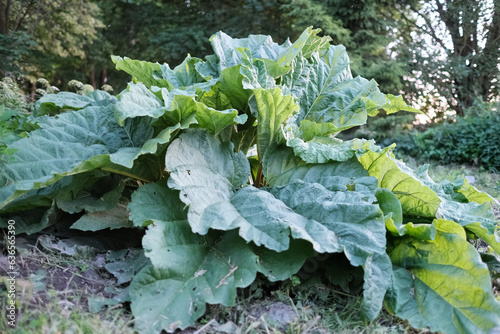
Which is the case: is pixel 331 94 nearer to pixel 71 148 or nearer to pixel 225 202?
pixel 225 202

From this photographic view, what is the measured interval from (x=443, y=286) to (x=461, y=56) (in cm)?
819

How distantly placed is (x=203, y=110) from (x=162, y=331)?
0.84 metres

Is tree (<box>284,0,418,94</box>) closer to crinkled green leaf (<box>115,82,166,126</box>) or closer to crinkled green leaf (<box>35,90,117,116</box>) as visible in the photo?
crinkled green leaf (<box>35,90,117,116</box>)

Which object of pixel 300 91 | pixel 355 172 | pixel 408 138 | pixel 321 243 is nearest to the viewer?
pixel 321 243

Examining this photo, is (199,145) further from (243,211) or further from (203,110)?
(243,211)

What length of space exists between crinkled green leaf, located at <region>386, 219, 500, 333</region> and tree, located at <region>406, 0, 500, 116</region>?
24.2 feet

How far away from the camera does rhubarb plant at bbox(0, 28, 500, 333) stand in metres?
1.32

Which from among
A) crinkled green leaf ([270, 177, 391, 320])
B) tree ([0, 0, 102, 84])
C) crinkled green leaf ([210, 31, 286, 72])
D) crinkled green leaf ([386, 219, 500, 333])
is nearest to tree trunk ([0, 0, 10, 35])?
tree ([0, 0, 102, 84])

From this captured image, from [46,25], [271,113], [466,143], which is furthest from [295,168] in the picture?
[46,25]

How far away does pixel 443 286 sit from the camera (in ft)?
4.60

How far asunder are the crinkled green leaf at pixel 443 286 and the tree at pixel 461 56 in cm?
736

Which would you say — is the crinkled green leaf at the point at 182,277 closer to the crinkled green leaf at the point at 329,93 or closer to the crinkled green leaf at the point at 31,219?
the crinkled green leaf at the point at 31,219

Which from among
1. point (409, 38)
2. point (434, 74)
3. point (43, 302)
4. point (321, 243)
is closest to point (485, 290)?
point (321, 243)

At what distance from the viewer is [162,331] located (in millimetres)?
1238
